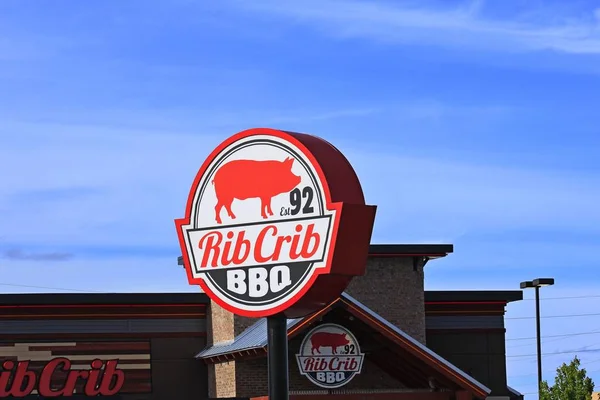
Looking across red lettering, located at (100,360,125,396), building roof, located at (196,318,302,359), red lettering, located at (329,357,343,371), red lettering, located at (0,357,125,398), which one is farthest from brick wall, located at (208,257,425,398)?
red lettering, located at (0,357,125,398)

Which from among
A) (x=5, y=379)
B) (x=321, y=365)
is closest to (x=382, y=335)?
(x=321, y=365)

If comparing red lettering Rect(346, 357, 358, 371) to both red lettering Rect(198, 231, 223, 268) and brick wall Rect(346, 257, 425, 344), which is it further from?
red lettering Rect(198, 231, 223, 268)

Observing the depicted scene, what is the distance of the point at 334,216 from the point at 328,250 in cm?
50

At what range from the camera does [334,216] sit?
55.7 feet

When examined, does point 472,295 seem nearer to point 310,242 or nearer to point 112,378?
point 112,378

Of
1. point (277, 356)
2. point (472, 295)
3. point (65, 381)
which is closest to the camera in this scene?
point (277, 356)

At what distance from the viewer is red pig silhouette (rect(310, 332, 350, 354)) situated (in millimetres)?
32875

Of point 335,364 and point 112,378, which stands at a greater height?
point 335,364

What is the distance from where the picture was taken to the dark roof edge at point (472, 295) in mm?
38594

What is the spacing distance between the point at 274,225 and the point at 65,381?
19179 millimetres

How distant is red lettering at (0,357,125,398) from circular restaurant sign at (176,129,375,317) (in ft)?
57.7

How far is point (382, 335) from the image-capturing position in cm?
3253

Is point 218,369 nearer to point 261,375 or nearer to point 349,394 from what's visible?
point 261,375

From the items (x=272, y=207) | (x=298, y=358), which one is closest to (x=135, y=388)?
(x=298, y=358)
